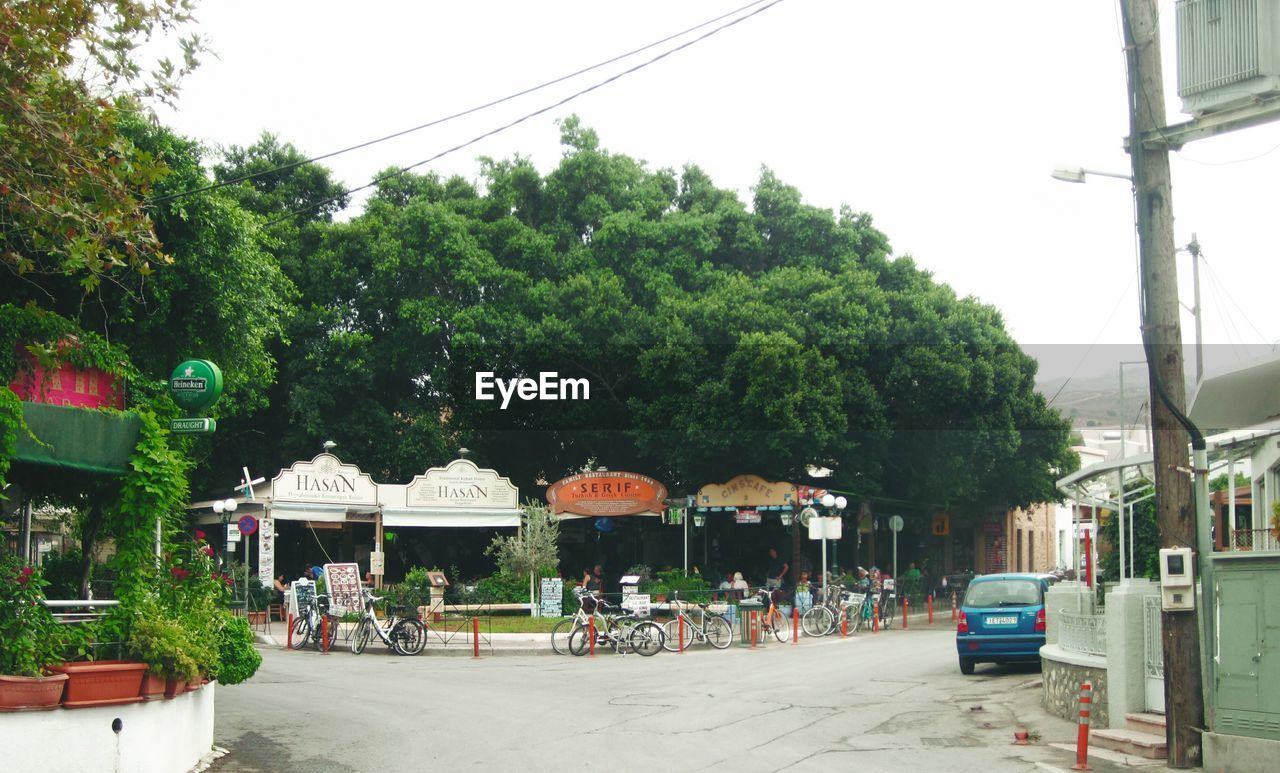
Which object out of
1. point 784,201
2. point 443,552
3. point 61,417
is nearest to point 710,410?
point 784,201

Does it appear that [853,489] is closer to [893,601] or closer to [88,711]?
[893,601]

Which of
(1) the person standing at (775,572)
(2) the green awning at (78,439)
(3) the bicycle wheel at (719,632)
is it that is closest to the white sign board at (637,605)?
(3) the bicycle wheel at (719,632)

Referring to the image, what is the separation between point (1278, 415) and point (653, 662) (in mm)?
11573

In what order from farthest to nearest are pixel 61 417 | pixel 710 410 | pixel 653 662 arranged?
1. pixel 710 410
2. pixel 653 662
3. pixel 61 417

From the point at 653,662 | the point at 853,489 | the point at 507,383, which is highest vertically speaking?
the point at 507,383

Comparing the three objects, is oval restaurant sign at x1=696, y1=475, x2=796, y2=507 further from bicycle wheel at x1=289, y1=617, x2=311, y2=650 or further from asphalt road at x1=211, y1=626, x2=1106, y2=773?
bicycle wheel at x1=289, y1=617, x2=311, y2=650

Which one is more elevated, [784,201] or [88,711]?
[784,201]

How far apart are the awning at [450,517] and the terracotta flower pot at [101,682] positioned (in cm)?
2104

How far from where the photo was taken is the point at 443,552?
4278cm

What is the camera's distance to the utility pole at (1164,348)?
38.2ft

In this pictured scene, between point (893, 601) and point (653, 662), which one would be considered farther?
point (893, 601)

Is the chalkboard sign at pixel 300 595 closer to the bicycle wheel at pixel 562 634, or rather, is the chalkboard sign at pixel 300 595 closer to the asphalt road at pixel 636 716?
the asphalt road at pixel 636 716

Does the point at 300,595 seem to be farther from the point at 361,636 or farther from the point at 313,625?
the point at 361,636

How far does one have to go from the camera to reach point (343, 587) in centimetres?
2606
